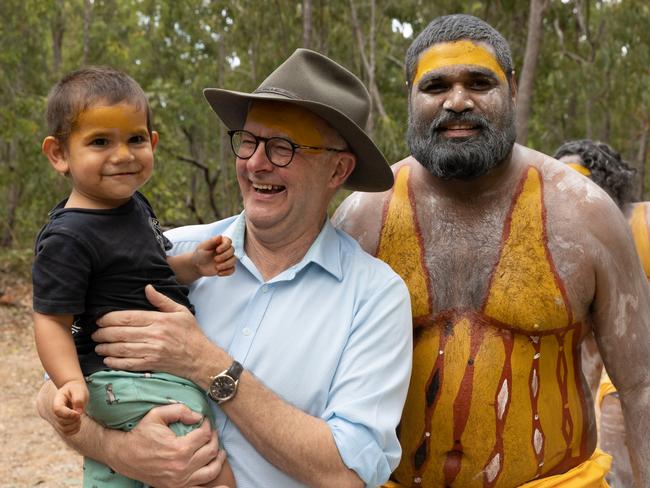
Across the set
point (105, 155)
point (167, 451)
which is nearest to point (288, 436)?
point (167, 451)

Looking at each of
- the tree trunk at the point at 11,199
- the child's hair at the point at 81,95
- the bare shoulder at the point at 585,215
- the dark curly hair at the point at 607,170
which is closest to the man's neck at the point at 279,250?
the child's hair at the point at 81,95

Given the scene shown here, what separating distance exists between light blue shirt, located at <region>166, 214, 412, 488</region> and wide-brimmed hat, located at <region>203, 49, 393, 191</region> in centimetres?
27

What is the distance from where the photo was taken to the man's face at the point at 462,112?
94.7 inches

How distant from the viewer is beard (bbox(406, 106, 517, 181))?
2395 mm

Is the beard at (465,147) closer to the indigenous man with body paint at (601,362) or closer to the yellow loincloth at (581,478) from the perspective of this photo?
the yellow loincloth at (581,478)

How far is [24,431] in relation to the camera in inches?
295

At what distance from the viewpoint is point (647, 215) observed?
13.8ft

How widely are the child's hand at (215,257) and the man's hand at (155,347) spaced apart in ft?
0.73

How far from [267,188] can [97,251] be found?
0.52 meters

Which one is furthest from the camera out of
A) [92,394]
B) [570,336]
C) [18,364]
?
[18,364]

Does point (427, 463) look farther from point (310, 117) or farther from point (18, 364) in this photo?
point (18, 364)

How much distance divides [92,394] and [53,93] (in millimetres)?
812

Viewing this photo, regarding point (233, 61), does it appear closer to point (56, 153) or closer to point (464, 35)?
point (464, 35)

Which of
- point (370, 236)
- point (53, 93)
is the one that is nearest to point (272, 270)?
point (370, 236)
